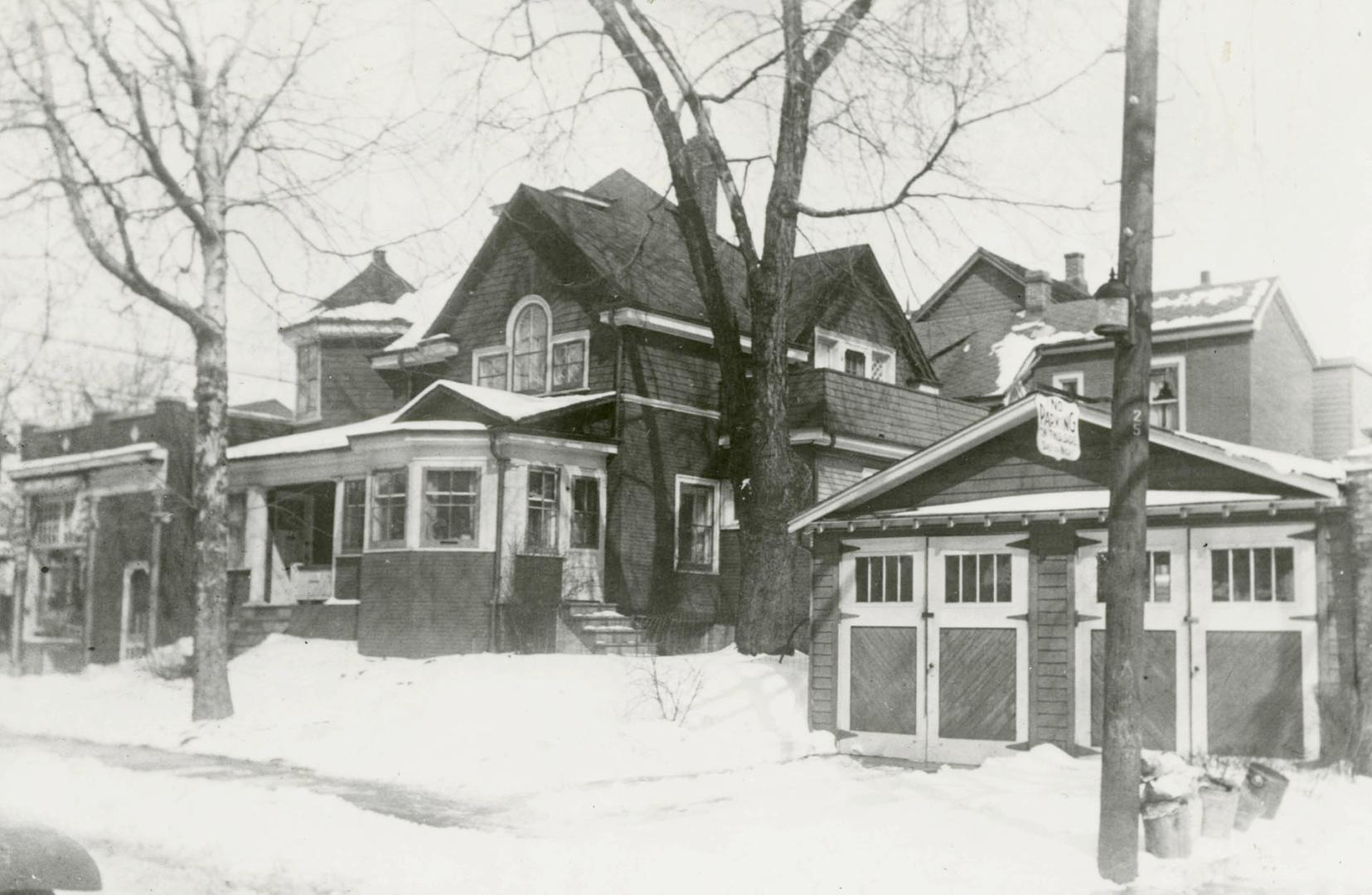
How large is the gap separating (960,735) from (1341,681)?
4.12 m

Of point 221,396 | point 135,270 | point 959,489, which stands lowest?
point 959,489

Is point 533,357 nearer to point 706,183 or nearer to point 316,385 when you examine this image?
point 706,183

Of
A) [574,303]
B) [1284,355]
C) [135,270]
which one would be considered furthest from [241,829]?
[1284,355]

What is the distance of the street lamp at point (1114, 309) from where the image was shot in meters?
9.86

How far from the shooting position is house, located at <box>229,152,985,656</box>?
22609mm

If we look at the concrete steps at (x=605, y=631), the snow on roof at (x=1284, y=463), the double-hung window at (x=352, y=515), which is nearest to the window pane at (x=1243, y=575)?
the snow on roof at (x=1284, y=463)

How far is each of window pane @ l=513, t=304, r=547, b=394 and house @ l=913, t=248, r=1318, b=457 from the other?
11.4m

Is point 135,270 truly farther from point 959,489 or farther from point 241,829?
point 959,489

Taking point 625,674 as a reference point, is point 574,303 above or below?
above

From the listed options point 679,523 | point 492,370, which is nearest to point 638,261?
point 492,370

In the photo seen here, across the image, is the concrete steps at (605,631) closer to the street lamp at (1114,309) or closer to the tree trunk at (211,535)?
Result: the tree trunk at (211,535)

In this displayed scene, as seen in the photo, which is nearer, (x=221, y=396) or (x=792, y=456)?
(x=221, y=396)

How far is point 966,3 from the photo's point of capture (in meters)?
16.0

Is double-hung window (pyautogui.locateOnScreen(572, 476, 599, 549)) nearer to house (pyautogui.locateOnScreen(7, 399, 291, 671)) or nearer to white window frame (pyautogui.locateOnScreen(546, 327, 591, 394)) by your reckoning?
white window frame (pyautogui.locateOnScreen(546, 327, 591, 394))
